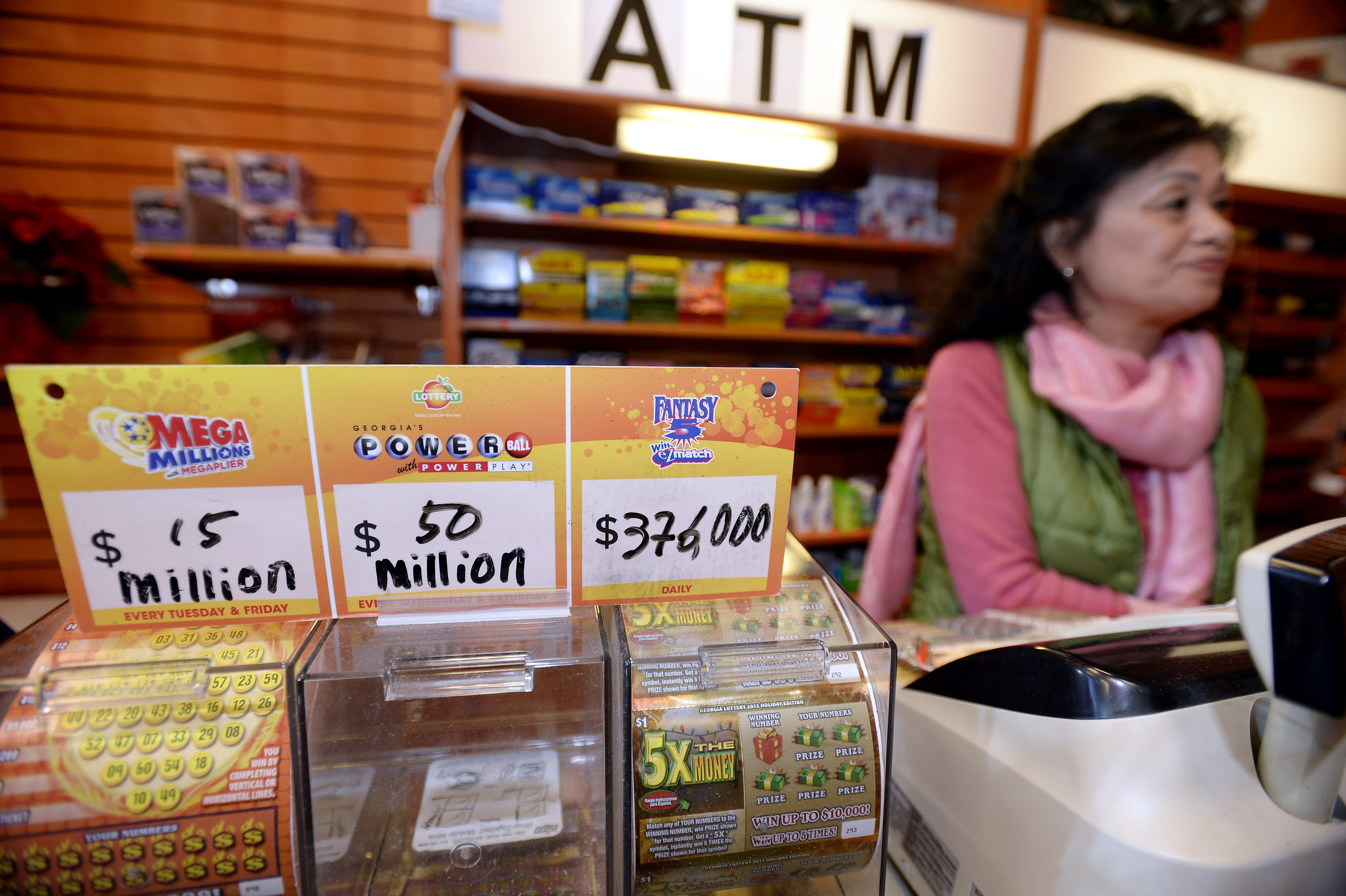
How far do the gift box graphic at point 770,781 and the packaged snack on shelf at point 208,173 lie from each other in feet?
8.21

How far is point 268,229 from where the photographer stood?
205 centimetres

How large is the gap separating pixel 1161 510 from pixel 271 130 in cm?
328

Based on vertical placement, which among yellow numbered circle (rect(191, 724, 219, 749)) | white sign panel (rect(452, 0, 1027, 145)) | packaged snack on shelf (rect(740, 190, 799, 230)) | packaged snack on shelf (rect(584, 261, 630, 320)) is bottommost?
Result: yellow numbered circle (rect(191, 724, 219, 749))

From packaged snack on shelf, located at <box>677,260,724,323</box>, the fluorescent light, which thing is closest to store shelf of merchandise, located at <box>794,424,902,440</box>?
packaged snack on shelf, located at <box>677,260,724,323</box>

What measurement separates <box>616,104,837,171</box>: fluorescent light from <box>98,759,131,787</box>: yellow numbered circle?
231cm

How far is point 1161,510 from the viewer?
136cm

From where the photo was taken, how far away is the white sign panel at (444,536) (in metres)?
0.49

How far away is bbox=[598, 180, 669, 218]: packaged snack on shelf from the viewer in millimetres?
2539

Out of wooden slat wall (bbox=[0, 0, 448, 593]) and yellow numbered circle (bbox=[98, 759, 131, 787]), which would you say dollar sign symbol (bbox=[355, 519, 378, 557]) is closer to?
yellow numbered circle (bbox=[98, 759, 131, 787])

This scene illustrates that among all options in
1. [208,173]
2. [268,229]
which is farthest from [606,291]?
[208,173]

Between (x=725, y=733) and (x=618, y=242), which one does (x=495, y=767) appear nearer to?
(x=725, y=733)

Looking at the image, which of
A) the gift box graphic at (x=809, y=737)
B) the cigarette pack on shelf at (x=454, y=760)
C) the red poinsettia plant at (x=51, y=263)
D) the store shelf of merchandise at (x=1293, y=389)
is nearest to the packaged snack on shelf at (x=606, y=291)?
the red poinsettia plant at (x=51, y=263)

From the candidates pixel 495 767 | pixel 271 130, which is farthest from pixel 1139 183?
pixel 271 130

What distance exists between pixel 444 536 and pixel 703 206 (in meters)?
2.43
